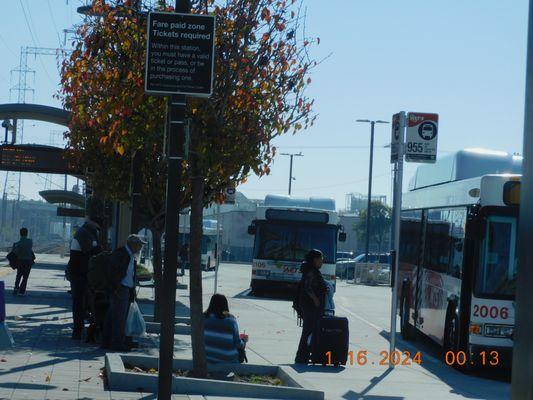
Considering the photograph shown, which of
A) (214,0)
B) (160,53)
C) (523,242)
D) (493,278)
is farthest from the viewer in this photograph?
(493,278)

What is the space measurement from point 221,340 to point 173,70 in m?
4.89

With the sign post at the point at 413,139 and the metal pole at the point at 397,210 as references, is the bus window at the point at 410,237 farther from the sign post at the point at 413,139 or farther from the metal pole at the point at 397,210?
the metal pole at the point at 397,210

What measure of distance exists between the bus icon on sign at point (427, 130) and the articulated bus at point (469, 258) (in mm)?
942

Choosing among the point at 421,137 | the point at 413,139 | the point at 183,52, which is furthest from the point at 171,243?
the point at 421,137

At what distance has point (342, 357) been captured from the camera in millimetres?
15945

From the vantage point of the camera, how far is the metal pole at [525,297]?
5152mm

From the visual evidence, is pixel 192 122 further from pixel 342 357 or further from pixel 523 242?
pixel 523 242

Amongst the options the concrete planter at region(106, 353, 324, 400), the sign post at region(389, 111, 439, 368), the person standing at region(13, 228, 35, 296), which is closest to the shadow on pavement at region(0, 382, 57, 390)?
the concrete planter at region(106, 353, 324, 400)

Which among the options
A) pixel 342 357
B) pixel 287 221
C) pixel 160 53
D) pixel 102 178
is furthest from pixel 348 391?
pixel 287 221

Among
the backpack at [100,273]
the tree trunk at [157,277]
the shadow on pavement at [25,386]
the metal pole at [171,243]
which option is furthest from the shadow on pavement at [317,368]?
the metal pole at [171,243]

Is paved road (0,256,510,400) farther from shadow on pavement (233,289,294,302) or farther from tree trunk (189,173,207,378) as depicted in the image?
shadow on pavement (233,289,294,302)

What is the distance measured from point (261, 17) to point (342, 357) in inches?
223

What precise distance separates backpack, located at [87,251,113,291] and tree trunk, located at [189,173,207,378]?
3.12 metres

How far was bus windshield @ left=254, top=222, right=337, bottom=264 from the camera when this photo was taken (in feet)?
109
